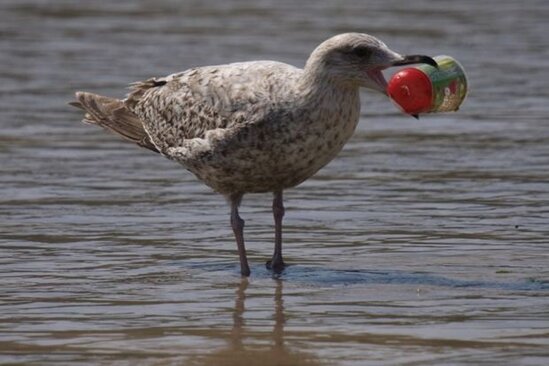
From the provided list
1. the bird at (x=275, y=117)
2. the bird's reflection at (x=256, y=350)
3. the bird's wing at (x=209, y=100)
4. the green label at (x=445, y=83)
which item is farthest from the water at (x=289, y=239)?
the green label at (x=445, y=83)

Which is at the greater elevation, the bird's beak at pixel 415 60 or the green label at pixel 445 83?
the bird's beak at pixel 415 60

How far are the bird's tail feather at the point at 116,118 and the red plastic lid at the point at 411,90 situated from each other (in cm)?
198

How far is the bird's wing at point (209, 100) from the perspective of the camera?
9.09 meters

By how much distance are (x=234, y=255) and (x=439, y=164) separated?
3208 mm

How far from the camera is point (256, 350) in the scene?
7.31 metres

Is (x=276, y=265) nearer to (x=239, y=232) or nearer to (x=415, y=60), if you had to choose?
(x=239, y=232)

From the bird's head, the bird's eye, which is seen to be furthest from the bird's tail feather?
the bird's eye

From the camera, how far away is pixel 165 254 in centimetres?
973

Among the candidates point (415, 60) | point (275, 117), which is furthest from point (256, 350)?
point (415, 60)

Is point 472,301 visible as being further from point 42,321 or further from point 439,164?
point 439,164

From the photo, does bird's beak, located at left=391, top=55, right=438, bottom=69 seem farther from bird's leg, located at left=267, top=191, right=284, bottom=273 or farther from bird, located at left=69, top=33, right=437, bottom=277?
bird's leg, located at left=267, top=191, right=284, bottom=273

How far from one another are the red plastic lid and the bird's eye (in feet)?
0.79

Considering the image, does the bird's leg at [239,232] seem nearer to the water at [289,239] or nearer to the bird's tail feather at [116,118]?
the water at [289,239]

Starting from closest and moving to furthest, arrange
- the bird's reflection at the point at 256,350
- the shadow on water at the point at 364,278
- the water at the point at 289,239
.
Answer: the bird's reflection at the point at 256,350 → the water at the point at 289,239 → the shadow on water at the point at 364,278
